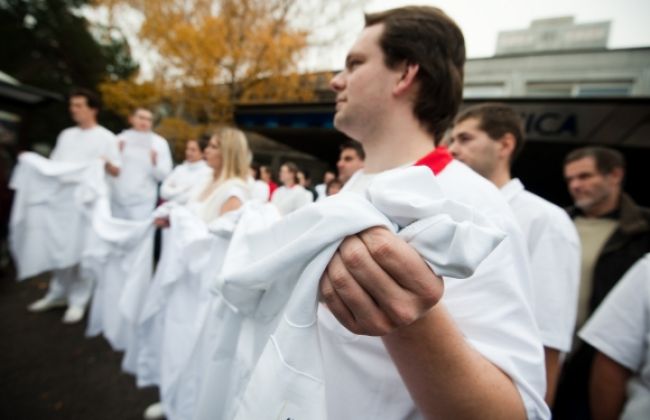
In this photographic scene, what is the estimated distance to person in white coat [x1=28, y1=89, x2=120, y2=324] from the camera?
3.64 metres

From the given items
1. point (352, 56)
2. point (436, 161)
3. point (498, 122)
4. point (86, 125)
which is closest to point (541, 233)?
point (498, 122)

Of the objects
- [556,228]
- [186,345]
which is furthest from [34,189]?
[556,228]

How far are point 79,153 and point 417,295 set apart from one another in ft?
14.4

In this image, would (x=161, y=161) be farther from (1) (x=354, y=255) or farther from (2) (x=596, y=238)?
(2) (x=596, y=238)

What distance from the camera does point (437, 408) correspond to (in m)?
0.67

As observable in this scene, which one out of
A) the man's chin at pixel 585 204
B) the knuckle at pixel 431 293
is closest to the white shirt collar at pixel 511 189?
the man's chin at pixel 585 204

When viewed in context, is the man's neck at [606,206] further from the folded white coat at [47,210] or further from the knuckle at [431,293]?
the folded white coat at [47,210]

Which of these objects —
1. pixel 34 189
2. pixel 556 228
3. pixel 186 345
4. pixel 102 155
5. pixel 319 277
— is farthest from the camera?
pixel 102 155

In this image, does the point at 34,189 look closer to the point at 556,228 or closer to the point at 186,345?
the point at 186,345

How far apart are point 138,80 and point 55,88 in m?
3.50

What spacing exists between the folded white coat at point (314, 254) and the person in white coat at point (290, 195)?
4030mm

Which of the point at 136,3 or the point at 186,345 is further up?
the point at 136,3

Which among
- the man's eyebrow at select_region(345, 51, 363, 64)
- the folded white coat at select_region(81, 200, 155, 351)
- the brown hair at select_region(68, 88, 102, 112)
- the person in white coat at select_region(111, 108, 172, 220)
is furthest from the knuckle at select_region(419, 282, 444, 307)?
the person in white coat at select_region(111, 108, 172, 220)

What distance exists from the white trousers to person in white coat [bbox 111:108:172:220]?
0.91m
